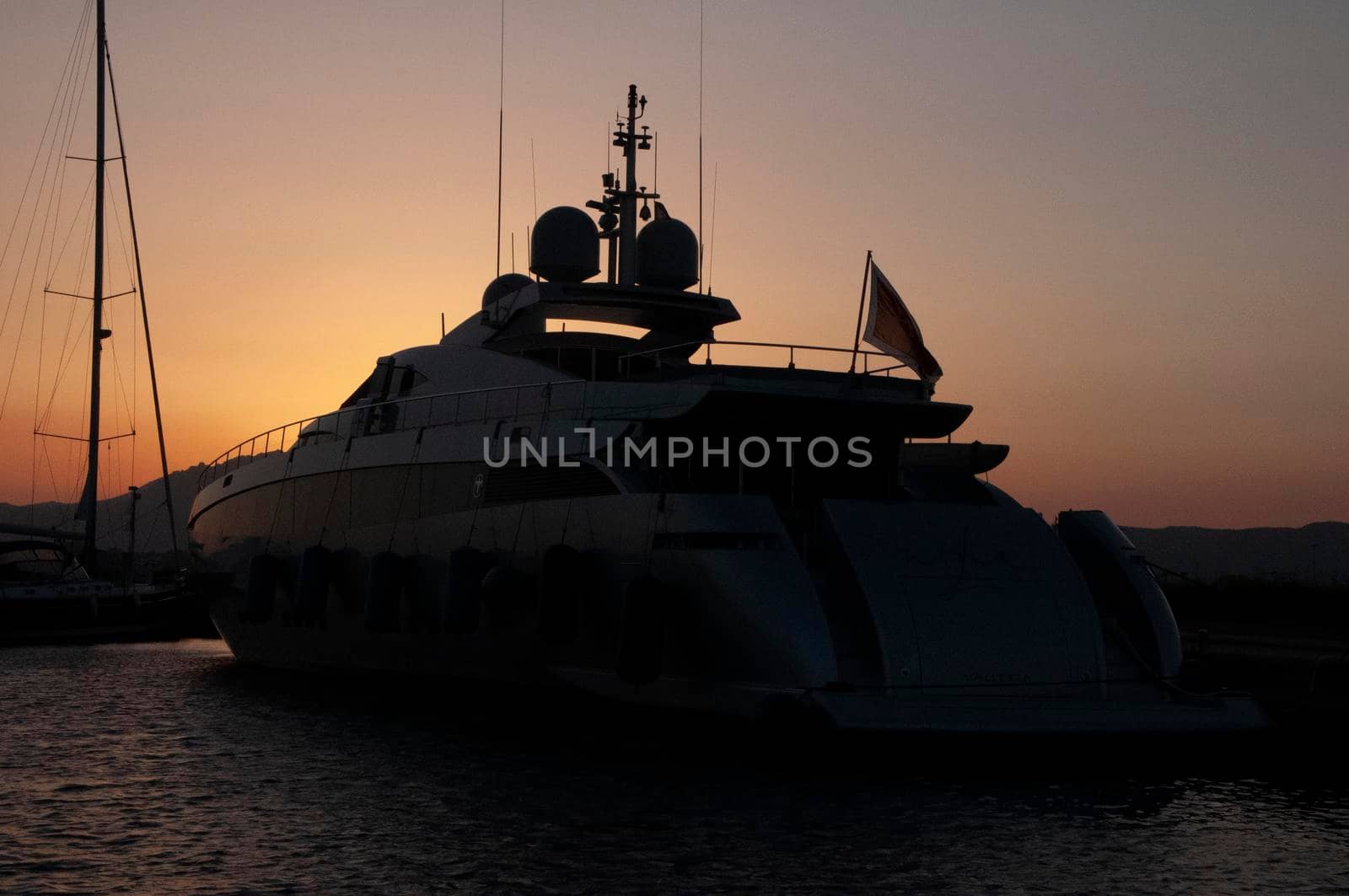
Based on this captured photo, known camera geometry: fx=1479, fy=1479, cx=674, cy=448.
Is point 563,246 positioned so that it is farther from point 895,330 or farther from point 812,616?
point 812,616

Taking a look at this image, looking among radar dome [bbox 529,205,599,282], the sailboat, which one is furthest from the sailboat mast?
radar dome [bbox 529,205,599,282]

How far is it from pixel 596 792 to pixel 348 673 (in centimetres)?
976

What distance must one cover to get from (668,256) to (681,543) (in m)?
9.90

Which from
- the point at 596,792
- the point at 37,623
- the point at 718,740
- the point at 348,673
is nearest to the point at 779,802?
the point at 596,792

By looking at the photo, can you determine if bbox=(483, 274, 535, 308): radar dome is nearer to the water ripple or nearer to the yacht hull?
the yacht hull

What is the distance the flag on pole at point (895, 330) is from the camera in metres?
16.8

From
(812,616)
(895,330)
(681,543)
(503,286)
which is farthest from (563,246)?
(812,616)

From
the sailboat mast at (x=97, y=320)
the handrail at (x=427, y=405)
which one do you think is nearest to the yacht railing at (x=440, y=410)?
the handrail at (x=427, y=405)

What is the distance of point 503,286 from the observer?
26.2m

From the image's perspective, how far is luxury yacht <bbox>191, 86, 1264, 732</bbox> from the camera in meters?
13.5

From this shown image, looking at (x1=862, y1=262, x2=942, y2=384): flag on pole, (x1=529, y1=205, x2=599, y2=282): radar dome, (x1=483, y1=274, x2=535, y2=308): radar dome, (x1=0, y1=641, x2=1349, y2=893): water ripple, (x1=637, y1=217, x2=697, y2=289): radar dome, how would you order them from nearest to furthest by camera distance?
(x1=0, y1=641, x2=1349, y2=893): water ripple → (x1=862, y1=262, x2=942, y2=384): flag on pole → (x1=529, y1=205, x2=599, y2=282): radar dome → (x1=637, y1=217, x2=697, y2=289): radar dome → (x1=483, y1=274, x2=535, y2=308): radar dome

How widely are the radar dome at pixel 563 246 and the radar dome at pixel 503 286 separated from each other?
130 inches

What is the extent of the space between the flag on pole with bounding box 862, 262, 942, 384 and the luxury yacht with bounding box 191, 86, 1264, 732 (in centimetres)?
4

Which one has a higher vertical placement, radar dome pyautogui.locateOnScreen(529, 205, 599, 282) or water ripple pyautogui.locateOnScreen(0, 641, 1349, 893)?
radar dome pyautogui.locateOnScreen(529, 205, 599, 282)
